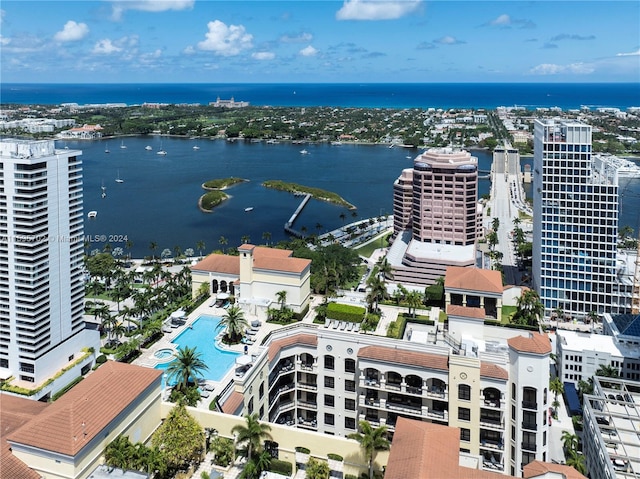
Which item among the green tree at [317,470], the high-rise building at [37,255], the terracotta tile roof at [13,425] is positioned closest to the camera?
the terracotta tile roof at [13,425]

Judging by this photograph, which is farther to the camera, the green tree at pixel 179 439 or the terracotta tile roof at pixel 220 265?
the terracotta tile roof at pixel 220 265

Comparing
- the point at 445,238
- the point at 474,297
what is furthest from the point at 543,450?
the point at 445,238

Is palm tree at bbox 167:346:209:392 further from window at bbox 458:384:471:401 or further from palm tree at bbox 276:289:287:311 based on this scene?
window at bbox 458:384:471:401

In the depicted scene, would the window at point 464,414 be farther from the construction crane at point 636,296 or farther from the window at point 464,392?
the construction crane at point 636,296

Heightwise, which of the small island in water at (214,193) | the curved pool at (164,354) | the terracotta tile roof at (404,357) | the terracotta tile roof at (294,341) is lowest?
the curved pool at (164,354)

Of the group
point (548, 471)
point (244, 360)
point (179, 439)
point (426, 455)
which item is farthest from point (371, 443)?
point (244, 360)

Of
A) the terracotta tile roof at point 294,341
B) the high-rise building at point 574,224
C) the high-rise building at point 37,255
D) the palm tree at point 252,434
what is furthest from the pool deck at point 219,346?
the high-rise building at point 574,224

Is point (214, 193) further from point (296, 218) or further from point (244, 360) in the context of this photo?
point (244, 360)
